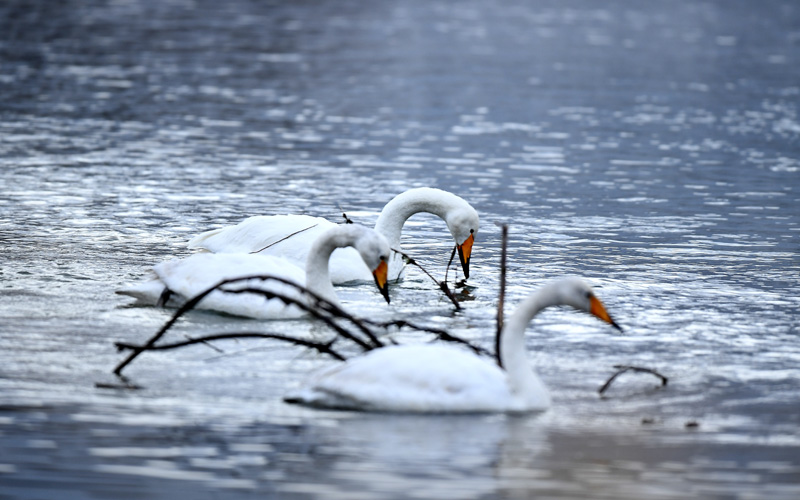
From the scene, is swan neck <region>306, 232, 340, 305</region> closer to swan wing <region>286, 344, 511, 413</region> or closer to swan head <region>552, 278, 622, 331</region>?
swan wing <region>286, 344, 511, 413</region>

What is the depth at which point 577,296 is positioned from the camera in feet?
26.6

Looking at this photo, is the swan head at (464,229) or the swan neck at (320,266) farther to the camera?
the swan head at (464,229)

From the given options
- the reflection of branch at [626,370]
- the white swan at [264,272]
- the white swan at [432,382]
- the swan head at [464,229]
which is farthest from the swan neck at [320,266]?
the reflection of branch at [626,370]

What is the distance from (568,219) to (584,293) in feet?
24.2

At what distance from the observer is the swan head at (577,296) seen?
8070mm

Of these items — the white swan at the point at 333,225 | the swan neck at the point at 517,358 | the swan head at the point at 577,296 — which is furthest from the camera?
the white swan at the point at 333,225

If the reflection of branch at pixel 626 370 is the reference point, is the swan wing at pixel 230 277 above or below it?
above

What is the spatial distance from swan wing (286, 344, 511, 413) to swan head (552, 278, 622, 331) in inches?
27.2

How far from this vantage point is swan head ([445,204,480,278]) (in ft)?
40.3

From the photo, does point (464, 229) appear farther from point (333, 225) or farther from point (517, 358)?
point (517, 358)

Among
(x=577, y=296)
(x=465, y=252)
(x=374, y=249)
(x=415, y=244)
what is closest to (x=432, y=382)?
(x=577, y=296)

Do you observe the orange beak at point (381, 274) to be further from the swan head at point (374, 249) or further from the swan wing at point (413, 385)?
the swan wing at point (413, 385)

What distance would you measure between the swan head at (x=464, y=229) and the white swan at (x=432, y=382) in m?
4.27

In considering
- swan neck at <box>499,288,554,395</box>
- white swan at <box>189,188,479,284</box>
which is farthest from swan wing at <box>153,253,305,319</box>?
swan neck at <box>499,288,554,395</box>
